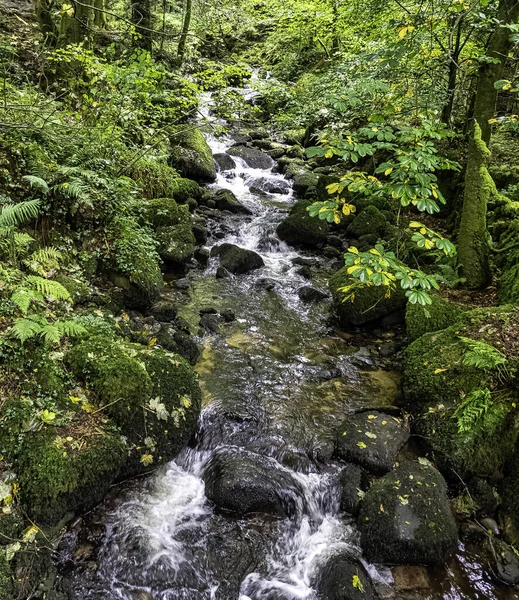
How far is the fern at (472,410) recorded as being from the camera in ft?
14.2

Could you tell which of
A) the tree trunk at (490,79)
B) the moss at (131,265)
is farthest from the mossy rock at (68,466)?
the tree trunk at (490,79)

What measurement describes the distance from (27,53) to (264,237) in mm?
8058

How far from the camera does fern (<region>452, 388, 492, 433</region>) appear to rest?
14.2 ft

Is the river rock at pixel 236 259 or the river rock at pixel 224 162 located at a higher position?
the river rock at pixel 224 162

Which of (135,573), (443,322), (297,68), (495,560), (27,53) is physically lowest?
(135,573)

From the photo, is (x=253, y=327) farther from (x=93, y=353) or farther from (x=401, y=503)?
(x=401, y=503)

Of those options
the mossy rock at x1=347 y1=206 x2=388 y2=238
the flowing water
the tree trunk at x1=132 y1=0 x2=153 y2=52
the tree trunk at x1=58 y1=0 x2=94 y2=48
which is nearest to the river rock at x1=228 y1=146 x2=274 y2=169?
the tree trunk at x1=132 y1=0 x2=153 y2=52

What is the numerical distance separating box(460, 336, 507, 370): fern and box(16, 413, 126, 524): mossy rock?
388 cm

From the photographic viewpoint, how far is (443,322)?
6.11 meters

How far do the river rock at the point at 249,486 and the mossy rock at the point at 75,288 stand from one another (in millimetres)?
2837

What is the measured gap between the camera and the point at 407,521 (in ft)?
12.5

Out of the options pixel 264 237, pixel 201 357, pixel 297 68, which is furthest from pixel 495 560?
pixel 297 68

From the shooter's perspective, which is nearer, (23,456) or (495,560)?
(23,456)

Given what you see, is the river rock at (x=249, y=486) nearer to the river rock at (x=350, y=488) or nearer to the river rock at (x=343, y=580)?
the river rock at (x=350, y=488)
